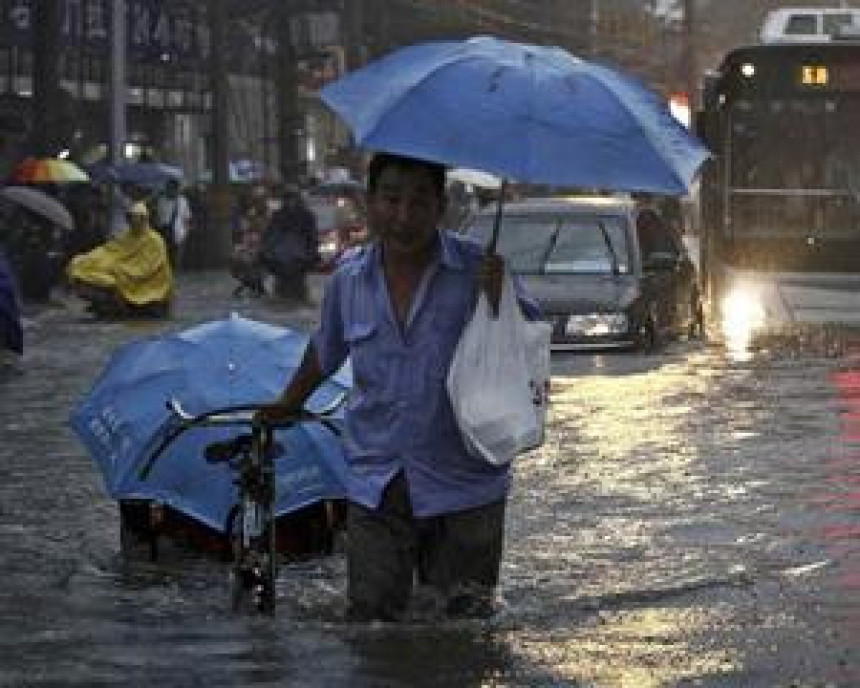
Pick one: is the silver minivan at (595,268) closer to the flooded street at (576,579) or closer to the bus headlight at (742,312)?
the bus headlight at (742,312)

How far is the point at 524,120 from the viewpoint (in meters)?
6.74

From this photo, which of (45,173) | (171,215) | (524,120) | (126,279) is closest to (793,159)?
(126,279)

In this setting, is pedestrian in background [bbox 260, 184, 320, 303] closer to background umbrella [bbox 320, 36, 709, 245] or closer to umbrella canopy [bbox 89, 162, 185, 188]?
umbrella canopy [bbox 89, 162, 185, 188]

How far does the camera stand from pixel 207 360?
945 centimetres

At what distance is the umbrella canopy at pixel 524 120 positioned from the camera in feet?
22.0

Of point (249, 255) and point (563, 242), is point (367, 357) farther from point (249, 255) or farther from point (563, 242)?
point (249, 255)

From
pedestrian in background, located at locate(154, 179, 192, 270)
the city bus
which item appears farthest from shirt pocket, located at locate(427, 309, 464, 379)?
pedestrian in background, located at locate(154, 179, 192, 270)

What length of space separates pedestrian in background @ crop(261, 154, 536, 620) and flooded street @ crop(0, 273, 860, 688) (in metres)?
0.37

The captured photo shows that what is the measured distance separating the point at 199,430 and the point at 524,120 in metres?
3.21

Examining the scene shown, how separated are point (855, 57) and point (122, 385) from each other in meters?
14.9

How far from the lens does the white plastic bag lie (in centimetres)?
684

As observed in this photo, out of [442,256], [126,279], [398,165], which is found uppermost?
[398,165]

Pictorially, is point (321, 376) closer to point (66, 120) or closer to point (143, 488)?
point (143, 488)

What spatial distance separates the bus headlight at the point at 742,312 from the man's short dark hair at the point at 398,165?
53.9 feet
